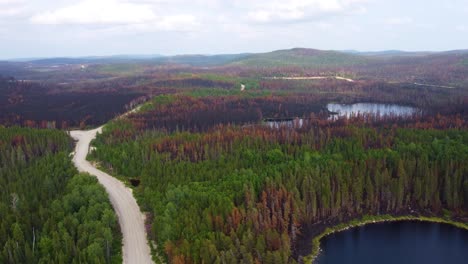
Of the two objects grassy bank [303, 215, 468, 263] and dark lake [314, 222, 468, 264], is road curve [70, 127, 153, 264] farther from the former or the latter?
grassy bank [303, 215, 468, 263]

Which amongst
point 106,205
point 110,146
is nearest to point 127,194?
point 106,205

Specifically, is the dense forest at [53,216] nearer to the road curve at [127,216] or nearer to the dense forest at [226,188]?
the dense forest at [226,188]

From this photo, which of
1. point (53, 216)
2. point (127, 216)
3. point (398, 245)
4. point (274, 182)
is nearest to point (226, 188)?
point (274, 182)

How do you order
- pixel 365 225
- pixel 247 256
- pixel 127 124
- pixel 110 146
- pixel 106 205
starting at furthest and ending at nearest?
1. pixel 127 124
2. pixel 110 146
3. pixel 365 225
4. pixel 106 205
5. pixel 247 256

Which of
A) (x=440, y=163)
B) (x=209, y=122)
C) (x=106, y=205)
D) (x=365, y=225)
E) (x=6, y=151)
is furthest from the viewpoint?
(x=209, y=122)

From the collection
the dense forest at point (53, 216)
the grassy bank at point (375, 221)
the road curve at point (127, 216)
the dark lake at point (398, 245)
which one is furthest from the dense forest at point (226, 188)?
the dark lake at point (398, 245)

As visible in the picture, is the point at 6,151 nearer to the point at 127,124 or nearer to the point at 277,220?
the point at 127,124

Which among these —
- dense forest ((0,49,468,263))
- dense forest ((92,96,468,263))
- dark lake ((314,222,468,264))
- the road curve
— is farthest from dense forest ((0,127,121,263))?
dark lake ((314,222,468,264))
